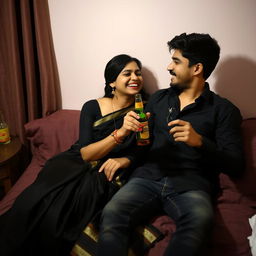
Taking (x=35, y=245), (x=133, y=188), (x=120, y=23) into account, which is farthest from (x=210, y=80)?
(x=35, y=245)

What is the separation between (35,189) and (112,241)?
0.50m

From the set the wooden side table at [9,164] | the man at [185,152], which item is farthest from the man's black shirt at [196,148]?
the wooden side table at [9,164]

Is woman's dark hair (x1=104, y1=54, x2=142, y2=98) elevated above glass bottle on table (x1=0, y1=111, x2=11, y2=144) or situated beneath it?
elevated above

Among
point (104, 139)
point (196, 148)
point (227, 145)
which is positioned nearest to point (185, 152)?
point (196, 148)

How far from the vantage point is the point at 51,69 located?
1849 millimetres

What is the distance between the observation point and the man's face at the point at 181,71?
131 centimetres

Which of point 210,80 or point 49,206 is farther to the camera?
point 210,80

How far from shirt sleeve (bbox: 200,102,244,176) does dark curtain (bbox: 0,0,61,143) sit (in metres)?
1.28

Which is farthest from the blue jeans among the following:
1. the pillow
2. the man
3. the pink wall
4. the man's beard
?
the pink wall

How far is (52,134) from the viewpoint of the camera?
1727mm

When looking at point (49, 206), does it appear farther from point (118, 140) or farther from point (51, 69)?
point (51, 69)

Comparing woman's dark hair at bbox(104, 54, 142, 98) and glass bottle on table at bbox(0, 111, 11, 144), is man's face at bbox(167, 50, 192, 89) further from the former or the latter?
glass bottle on table at bbox(0, 111, 11, 144)

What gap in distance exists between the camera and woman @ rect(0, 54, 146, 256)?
1.12 m

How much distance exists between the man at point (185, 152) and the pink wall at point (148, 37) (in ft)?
0.75
